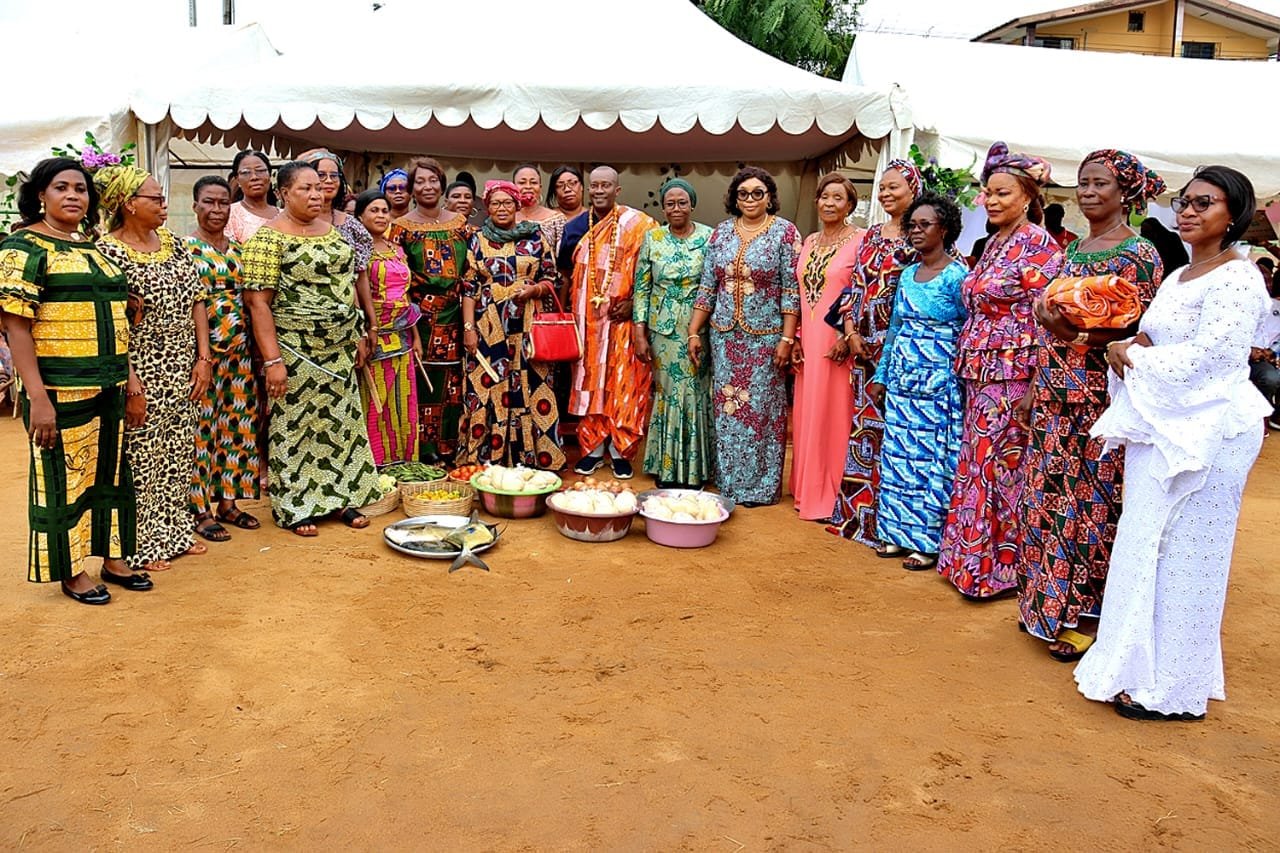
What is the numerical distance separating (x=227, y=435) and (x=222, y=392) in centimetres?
22

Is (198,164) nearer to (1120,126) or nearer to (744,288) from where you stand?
(744,288)

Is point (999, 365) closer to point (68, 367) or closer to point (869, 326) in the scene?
point (869, 326)

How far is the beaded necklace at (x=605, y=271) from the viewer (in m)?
5.89

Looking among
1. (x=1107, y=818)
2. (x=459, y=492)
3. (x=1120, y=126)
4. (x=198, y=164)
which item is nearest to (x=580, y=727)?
(x=1107, y=818)

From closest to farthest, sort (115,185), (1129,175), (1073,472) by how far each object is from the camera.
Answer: (1129,175), (1073,472), (115,185)

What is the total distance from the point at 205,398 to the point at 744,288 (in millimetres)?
2784

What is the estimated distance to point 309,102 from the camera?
253 inches

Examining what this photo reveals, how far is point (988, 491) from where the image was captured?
4.17 m

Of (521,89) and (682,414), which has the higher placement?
(521,89)

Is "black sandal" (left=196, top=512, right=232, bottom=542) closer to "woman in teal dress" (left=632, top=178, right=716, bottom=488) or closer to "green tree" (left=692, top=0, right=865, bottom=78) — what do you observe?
"woman in teal dress" (left=632, top=178, right=716, bottom=488)

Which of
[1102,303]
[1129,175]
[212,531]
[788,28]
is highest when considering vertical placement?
[788,28]

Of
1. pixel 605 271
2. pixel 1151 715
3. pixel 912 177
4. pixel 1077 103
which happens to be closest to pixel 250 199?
pixel 605 271

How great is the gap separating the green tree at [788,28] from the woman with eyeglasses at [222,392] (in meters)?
13.8

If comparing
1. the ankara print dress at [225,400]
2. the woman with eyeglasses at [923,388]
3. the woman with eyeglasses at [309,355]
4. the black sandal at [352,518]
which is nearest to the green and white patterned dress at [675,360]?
the woman with eyeglasses at [923,388]
